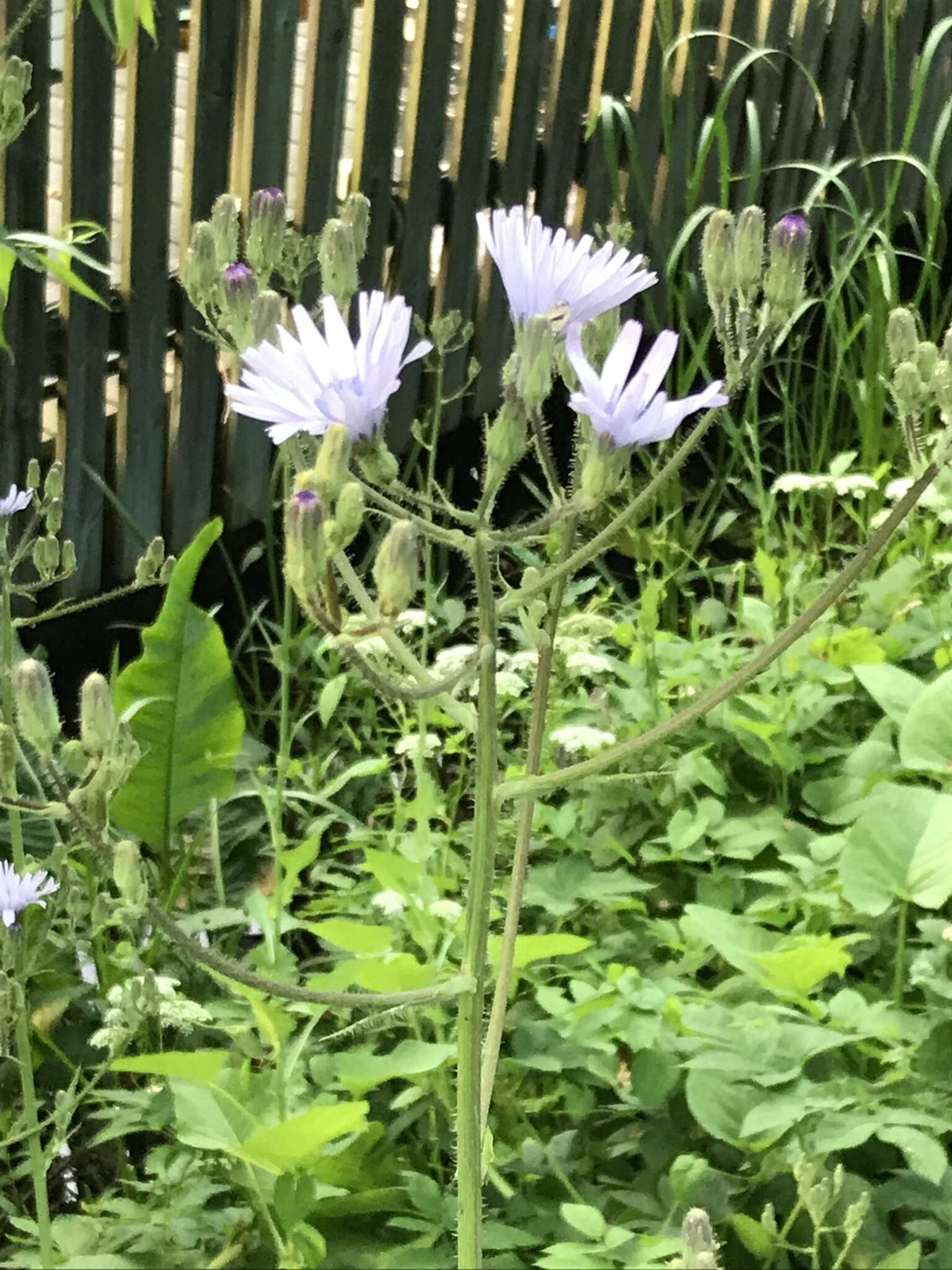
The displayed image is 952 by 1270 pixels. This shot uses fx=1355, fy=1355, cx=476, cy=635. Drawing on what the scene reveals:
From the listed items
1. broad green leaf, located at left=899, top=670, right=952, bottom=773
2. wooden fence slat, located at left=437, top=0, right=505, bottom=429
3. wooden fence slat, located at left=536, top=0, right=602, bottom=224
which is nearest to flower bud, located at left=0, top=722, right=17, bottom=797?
broad green leaf, located at left=899, top=670, right=952, bottom=773

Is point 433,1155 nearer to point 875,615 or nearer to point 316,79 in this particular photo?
point 875,615

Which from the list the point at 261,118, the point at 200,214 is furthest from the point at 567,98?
the point at 200,214

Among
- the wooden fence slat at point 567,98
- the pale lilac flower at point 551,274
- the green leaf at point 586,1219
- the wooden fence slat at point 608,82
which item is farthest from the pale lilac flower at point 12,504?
the wooden fence slat at point 608,82

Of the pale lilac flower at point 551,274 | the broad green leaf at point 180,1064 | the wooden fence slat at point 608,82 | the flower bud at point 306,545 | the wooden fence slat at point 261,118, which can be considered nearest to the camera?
the flower bud at point 306,545

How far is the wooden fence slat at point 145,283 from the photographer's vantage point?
6.91 ft

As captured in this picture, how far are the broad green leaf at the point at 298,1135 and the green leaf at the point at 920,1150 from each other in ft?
1.24

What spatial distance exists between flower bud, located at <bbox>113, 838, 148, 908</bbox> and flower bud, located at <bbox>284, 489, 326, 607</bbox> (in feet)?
0.59

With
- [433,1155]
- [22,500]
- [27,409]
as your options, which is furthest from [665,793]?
[27,409]

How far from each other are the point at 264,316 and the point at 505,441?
196 millimetres

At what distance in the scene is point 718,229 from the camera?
0.79 metres

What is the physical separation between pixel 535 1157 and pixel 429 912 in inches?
9.7

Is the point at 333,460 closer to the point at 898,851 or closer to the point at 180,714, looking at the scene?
the point at 898,851

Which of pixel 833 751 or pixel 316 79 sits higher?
pixel 316 79

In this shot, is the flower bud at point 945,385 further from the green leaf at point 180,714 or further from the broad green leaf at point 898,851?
the green leaf at point 180,714
